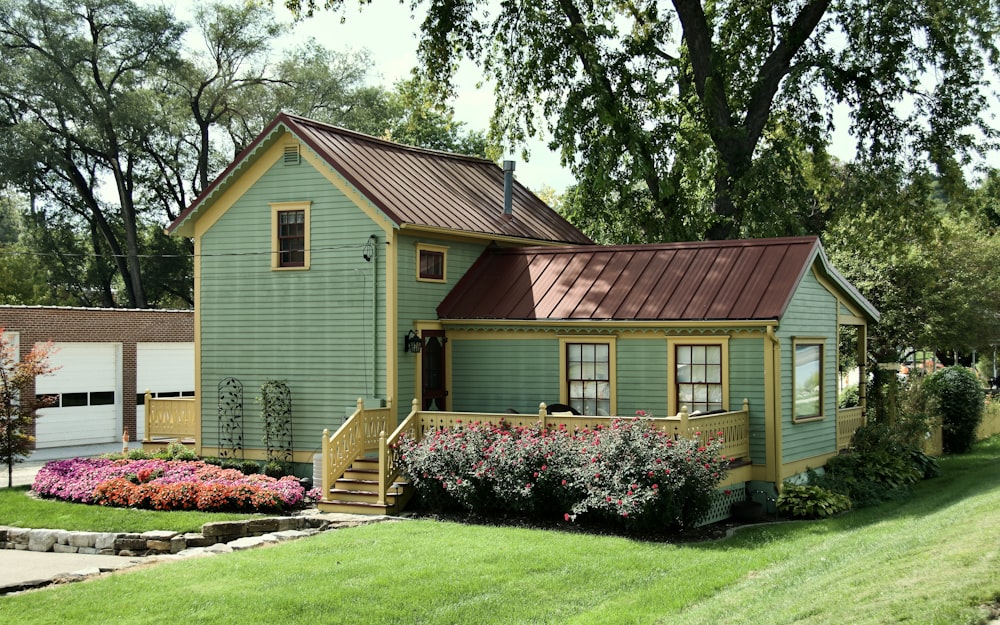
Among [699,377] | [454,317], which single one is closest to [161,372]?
[454,317]

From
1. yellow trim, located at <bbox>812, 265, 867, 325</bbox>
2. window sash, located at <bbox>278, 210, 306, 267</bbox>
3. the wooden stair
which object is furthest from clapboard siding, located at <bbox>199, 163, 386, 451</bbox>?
yellow trim, located at <bbox>812, 265, 867, 325</bbox>

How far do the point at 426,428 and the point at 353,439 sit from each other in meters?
1.47

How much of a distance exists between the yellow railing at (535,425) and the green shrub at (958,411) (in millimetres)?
12590

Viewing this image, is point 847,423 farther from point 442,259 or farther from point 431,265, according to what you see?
point 431,265

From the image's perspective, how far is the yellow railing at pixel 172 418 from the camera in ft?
75.2

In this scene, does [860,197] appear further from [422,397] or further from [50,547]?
[50,547]

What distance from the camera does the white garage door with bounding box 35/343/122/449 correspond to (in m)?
29.6

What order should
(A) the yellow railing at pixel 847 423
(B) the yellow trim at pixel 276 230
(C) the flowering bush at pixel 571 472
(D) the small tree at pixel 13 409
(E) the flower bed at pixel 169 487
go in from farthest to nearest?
(D) the small tree at pixel 13 409 → (A) the yellow railing at pixel 847 423 → (B) the yellow trim at pixel 276 230 → (E) the flower bed at pixel 169 487 → (C) the flowering bush at pixel 571 472

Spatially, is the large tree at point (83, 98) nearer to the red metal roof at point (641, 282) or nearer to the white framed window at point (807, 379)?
the red metal roof at point (641, 282)

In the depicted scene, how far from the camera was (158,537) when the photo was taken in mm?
16453

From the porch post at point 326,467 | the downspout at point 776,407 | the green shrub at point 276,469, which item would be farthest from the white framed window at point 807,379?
the green shrub at point 276,469

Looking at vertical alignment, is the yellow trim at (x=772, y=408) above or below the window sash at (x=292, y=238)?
below

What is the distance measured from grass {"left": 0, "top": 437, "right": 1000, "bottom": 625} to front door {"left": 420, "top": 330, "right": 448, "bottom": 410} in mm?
5650

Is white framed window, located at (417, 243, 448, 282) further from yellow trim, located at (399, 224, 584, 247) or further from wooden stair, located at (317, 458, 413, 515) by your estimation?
wooden stair, located at (317, 458, 413, 515)
